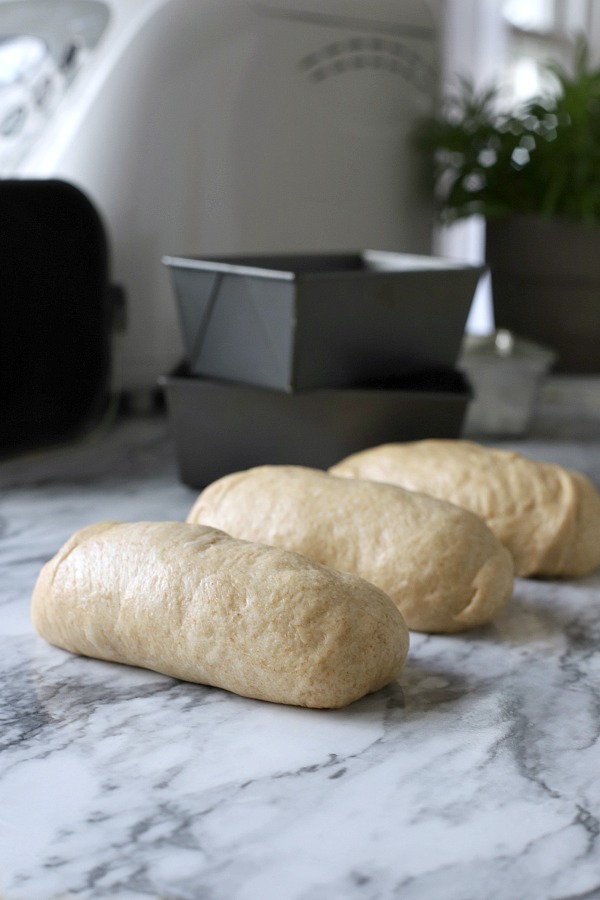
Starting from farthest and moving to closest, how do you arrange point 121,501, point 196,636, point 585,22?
1. point 585,22
2. point 121,501
3. point 196,636

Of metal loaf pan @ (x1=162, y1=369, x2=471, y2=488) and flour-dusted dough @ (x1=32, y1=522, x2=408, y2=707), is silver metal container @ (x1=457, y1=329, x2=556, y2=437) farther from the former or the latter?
flour-dusted dough @ (x1=32, y1=522, x2=408, y2=707)

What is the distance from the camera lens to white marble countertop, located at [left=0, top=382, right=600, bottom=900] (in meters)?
0.45

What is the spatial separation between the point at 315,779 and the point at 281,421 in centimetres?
51

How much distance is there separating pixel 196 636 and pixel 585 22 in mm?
3051

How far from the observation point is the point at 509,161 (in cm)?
162

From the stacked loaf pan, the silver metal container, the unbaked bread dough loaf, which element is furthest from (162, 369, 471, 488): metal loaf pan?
the silver metal container

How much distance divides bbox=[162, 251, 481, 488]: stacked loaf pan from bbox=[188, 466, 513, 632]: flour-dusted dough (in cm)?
20

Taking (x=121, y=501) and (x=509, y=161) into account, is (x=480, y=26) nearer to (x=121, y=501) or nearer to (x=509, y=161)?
(x=509, y=161)

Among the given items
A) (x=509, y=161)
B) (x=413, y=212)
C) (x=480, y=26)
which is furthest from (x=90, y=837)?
(x=480, y=26)

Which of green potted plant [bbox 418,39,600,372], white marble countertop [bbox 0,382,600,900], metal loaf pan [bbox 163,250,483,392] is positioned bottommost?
white marble countertop [bbox 0,382,600,900]

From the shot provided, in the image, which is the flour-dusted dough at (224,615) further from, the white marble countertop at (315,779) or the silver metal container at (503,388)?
the silver metal container at (503,388)

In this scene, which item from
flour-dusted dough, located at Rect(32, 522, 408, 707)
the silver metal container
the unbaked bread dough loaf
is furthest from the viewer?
the silver metal container

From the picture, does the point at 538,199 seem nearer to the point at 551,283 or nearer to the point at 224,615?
the point at 551,283

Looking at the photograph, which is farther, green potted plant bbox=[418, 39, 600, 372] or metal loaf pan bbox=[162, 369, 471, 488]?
green potted plant bbox=[418, 39, 600, 372]
